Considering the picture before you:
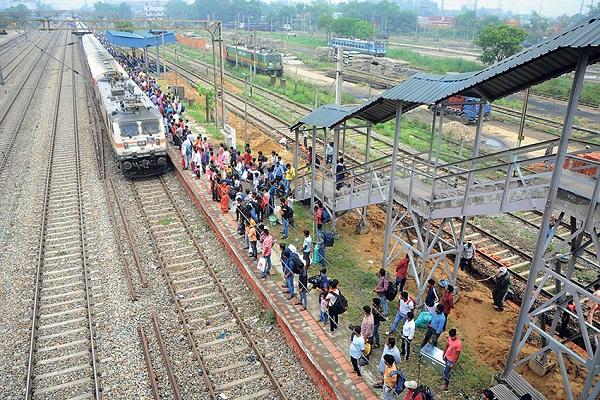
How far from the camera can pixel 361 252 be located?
14.1 m

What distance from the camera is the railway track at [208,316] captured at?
9.44 metres

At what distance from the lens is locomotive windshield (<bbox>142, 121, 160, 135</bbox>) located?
746 inches

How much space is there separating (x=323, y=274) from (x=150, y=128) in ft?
37.4

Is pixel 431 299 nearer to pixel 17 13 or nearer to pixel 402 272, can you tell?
pixel 402 272

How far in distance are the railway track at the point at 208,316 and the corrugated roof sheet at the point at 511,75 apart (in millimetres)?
5830

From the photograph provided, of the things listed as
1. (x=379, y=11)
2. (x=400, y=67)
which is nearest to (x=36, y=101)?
(x=400, y=67)

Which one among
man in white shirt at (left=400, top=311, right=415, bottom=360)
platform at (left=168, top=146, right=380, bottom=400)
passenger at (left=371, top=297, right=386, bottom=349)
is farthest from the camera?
passenger at (left=371, top=297, right=386, bottom=349)

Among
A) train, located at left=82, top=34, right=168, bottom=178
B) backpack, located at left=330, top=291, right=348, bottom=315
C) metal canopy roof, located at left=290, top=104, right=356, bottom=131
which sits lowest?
backpack, located at left=330, top=291, right=348, bottom=315

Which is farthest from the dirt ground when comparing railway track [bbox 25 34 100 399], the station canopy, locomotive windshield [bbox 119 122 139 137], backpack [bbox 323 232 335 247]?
the station canopy

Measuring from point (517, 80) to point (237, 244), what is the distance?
8327 mm

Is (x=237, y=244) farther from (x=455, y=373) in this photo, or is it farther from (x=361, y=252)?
(x=455, y=373)

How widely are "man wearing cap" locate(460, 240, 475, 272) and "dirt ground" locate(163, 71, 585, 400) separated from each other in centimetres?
34

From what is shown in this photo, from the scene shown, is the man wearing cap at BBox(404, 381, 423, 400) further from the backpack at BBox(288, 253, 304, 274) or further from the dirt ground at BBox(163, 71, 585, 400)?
the backpack at BBox(288, 253, 304, 274)

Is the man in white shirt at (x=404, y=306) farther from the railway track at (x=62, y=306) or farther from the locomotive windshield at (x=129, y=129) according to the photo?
the locomotive windshield at (x=129, y=129)
